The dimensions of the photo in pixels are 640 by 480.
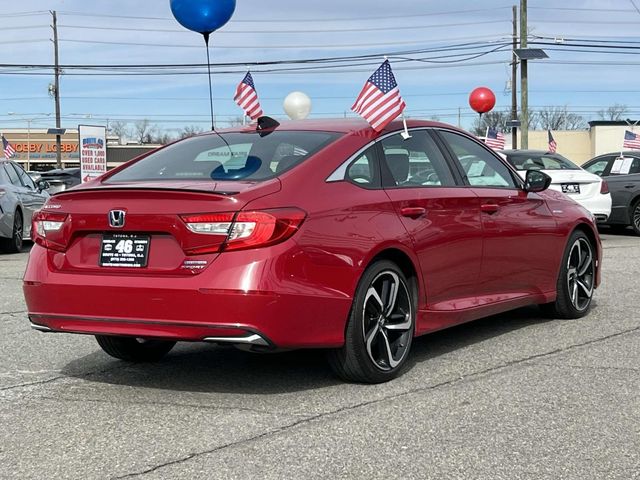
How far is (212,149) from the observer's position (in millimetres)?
5312

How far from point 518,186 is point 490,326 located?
1146 mm

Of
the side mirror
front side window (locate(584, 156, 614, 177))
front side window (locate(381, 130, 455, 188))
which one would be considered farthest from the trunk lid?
front side window (locate(584, 156, 614, 177))

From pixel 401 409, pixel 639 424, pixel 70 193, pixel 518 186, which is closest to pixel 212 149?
pixel 70 193

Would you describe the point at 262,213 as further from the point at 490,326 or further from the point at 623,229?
the point at 623,229

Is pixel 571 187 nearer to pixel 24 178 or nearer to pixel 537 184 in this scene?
pixel 537 184

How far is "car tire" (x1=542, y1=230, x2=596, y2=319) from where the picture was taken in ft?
22.7

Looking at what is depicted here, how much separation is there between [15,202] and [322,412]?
10.8 m

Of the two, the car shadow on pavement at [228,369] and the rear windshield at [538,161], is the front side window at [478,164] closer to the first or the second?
the car shadow on pavement at [228,369]

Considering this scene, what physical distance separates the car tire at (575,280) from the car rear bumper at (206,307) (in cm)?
289

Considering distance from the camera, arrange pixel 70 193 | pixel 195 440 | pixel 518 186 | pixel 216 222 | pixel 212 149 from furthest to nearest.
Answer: pixel 518 186
pixel 212 149
pixel 70 193
pixel 216 222
pixel 195 440

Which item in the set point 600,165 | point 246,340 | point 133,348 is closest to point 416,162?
point 246,340

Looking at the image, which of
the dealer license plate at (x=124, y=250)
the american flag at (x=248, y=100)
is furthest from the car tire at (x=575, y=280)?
the american flag at (x=248, y=100)

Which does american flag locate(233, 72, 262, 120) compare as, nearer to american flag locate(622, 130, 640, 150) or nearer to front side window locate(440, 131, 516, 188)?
front side window locate(440, 131, 516, 188)

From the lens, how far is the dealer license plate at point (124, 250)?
448 centimetres
